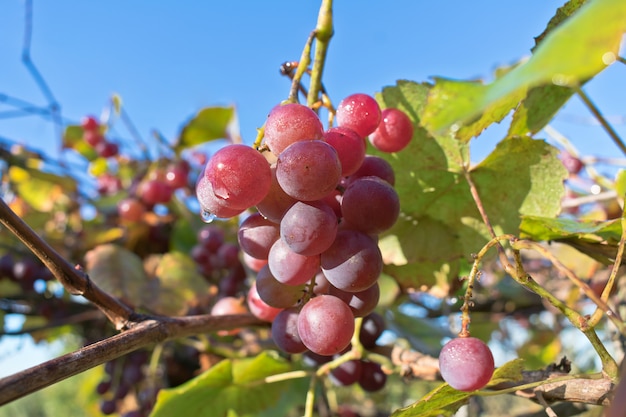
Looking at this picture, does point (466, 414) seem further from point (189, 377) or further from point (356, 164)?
point (356, 164)

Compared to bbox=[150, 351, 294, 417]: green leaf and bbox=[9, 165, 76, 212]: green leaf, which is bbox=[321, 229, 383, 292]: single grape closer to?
bbox=[150, 351, 294, 417]: green leaf

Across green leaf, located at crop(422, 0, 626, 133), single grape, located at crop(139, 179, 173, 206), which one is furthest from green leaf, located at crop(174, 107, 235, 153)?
green leaf, located at crop(422, 0, 626, 133)

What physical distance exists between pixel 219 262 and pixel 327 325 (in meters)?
0.70

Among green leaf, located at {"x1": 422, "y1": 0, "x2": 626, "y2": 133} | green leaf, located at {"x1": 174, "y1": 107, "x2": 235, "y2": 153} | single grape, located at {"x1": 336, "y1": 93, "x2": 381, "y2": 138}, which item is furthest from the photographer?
green leaf, located at {"x1": 174, "y1": 107, "x2": 235, "y2": 153}

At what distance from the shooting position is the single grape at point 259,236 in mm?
542

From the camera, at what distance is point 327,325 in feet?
1.61

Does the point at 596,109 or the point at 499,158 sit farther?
the point at 499,158

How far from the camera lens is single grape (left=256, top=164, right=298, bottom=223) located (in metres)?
0.51

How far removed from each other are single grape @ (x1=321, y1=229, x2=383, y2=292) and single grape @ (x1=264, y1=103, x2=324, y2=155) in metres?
0.11

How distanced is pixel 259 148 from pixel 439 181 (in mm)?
315

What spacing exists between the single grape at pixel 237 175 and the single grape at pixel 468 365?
0.23 m

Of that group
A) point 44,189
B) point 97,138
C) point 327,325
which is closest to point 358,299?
point 327,325

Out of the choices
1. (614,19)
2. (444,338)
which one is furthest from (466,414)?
(614,19)

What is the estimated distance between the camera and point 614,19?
0.22 meters
